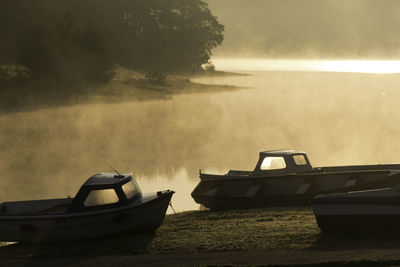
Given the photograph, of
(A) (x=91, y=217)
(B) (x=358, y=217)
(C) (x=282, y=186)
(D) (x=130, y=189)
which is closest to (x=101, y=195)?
(A) (x=91, y=217)

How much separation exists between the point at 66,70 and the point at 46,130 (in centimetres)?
2496

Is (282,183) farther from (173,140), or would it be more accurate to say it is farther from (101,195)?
(173,140)

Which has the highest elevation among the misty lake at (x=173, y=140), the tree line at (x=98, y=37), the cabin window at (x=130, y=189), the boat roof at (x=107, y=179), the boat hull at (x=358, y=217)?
the tree line at (x=98, y=37)

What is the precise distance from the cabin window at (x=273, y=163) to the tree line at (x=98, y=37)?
187 ft

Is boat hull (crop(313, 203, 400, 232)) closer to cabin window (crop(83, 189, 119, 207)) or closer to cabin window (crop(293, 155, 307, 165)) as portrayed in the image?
cabin window (crop(83, 189, 119, 207))

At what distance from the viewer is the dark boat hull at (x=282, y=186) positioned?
30578 mm

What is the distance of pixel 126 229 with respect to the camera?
24516mm

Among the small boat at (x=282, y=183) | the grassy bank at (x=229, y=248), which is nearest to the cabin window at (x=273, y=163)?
the small boat at (x=282, y=183)

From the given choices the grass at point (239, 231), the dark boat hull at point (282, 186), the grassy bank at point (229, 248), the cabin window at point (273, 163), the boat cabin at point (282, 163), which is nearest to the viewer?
the grassy bank at point (229, 248)

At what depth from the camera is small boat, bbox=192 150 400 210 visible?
101ft

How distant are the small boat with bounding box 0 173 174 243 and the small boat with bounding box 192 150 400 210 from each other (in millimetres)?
7711

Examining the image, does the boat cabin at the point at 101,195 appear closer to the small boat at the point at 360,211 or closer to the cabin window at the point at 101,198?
the cabin window at the point at 101,198

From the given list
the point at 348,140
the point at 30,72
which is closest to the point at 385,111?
the point at 348,140

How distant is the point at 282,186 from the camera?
3148 centimetres
